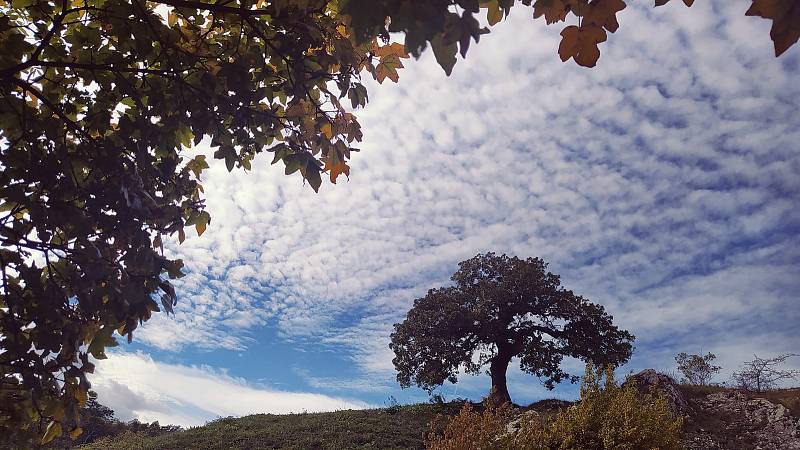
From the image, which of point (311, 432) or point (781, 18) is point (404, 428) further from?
point (781, 18)

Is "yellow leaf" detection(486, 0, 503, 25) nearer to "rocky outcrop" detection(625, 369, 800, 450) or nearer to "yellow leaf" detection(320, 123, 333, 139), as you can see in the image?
"yellow leaf" detection(320, 123, 333, 139)

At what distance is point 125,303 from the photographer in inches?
123

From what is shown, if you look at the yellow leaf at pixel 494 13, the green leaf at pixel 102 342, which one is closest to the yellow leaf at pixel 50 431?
the green leaf at pixel 102 342

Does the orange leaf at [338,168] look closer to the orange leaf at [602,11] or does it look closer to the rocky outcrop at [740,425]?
the orange leaf at [602,11]

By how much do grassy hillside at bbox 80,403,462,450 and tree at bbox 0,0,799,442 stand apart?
1177 centimetres

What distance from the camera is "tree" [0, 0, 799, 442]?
3174 mm

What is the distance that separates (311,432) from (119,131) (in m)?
14.3

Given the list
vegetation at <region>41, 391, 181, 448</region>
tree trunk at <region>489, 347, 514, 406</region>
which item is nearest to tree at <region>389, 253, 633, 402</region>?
tree trunk at <region>489, 347, 514, 406</region>

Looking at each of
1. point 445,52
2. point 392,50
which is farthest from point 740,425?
point 445,52

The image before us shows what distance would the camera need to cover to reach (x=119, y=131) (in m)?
3.60

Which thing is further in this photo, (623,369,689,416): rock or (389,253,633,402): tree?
(389,253,633,402): tree

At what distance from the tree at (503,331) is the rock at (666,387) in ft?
11.2

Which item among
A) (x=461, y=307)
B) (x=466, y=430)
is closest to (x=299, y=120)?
(x=466, y=430)

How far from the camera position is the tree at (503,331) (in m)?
19.6
